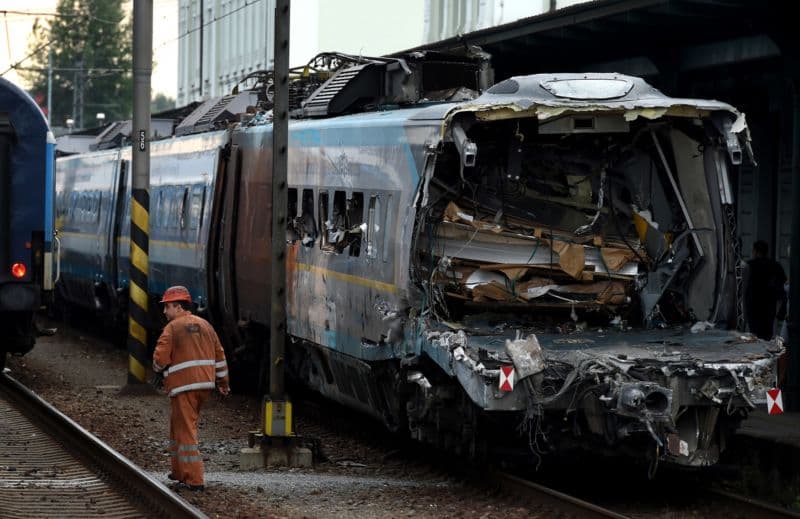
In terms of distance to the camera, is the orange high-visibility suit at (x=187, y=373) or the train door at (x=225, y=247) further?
the train door at (x=225, y=247)

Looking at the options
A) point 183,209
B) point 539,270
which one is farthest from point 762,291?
point 183,209

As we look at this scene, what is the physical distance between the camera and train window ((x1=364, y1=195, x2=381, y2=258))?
13.2 metres

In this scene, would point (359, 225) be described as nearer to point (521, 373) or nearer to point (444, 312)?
point (444, 312)

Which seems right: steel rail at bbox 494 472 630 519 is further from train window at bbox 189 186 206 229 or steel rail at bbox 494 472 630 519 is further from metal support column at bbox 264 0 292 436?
train window at bbox 189 186 206 229

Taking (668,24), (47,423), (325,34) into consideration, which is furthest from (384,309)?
(325,34)

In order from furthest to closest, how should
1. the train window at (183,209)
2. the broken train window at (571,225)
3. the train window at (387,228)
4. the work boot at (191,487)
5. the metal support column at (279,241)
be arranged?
the train window at (183,209) < the metal support column at (279,241) < the train window at (387,228) < the broken train window at (571,225) < the work boot at (191,487)

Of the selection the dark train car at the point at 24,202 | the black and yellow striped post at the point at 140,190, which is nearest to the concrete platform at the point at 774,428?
the black and yellow striped post at the point at 140,190

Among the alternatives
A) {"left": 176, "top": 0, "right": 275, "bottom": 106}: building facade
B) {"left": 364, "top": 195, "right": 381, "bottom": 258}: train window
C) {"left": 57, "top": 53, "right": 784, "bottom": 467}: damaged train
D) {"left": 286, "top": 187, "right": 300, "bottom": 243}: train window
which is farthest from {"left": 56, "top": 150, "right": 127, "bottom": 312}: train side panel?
{"left": 176, "top": 0, "right": 275, "bottom": 106}: building facade

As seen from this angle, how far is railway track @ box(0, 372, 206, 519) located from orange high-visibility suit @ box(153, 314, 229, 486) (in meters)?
0.33

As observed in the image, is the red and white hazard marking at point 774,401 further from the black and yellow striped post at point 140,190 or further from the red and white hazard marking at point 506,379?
the black and yellow striped post at point 140,190

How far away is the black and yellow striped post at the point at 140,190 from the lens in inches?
770

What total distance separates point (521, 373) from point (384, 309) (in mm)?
1772

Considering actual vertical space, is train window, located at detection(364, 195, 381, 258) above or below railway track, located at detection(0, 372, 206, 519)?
above

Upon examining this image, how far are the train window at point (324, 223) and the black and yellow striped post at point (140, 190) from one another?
5.34m
